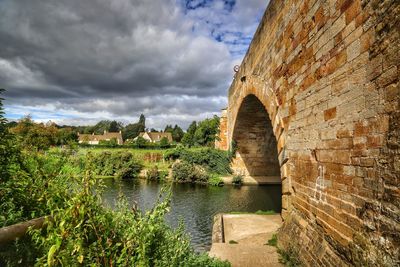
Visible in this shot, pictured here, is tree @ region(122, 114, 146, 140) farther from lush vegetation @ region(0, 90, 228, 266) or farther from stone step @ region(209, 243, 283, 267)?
lush vegetation @ region(0, 90, 228, 266)

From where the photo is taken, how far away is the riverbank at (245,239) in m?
5.47

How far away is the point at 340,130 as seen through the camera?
3832 millimetres

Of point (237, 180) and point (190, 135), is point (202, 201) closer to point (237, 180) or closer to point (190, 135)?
point (237, 180)

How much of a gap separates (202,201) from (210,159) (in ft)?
23.8

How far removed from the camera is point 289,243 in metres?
5.40

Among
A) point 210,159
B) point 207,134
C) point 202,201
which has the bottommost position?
point 202,201

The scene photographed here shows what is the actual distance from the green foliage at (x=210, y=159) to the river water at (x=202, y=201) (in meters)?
2.29

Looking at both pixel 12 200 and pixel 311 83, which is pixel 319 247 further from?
pixel 12 200

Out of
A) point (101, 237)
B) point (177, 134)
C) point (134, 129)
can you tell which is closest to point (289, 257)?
point (101, 237)

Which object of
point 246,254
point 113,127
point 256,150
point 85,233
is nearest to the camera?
point 85,233

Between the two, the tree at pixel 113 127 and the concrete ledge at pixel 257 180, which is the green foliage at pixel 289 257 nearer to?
the concrete ledge at pixel 257 180

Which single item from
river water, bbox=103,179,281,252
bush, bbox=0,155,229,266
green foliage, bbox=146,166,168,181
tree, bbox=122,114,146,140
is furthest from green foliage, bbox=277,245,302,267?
tree, bbox=122,114,146,140

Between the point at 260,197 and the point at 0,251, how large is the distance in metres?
15.1

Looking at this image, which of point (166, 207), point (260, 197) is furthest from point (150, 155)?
point (166, 207)
